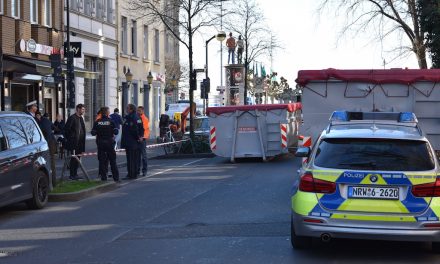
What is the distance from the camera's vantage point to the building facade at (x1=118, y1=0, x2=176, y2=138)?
128 ft

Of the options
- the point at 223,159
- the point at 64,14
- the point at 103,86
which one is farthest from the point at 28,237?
the point at 103,86

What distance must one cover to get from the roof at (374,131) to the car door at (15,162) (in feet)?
18.0

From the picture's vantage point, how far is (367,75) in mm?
15273

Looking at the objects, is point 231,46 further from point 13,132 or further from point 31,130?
point 13,132

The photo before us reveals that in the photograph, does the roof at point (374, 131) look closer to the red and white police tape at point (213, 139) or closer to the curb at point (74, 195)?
the curb at point (74, 195)

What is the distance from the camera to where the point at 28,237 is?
31.6 feet

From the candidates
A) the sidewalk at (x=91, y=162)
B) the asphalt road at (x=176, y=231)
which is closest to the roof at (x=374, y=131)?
the asphalt road at (x=176, y=231)

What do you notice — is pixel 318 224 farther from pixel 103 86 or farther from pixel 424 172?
pixel 103 86

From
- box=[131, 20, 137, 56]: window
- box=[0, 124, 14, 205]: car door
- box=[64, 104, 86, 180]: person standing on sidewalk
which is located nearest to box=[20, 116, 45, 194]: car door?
box=[0, 124, 14, 205]: car door

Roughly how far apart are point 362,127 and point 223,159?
1638 centimetres

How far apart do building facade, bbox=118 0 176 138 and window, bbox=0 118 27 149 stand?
78.1 feet

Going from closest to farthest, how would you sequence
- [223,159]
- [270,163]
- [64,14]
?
[270,163], [223,159], [64,14]

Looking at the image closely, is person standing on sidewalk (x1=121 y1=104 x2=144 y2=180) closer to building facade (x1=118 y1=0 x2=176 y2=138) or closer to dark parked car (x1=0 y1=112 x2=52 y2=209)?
dark parked car (x1=0 y1=112 x2=52 y2=209)

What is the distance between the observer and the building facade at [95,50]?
31641 mm
